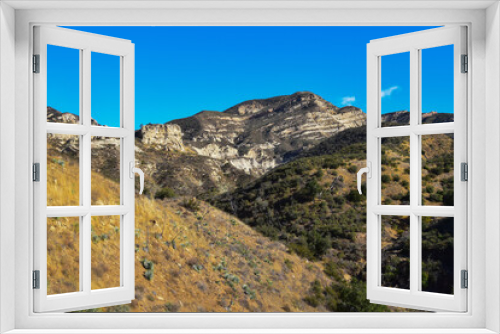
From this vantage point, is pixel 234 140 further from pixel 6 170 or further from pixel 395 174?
pixel 6 170

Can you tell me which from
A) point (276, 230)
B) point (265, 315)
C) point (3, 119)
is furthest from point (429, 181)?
point (3, 119)

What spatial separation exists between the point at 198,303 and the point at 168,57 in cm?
826

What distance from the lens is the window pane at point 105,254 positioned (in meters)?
5.30

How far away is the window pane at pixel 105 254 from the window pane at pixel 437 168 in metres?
9.17

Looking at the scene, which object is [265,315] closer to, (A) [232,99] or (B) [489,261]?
(B) [489,261]

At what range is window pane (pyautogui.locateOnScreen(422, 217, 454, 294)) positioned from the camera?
10.9m

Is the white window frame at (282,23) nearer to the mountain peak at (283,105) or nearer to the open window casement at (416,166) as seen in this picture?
the open window casement at (416,166)

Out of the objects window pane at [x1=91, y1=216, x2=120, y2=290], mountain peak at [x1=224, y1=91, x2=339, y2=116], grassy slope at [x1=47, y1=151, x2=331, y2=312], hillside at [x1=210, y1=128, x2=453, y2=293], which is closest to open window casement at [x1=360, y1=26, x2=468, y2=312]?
grassy slope at [x1=47, y1=151, x2=331, y2=312]

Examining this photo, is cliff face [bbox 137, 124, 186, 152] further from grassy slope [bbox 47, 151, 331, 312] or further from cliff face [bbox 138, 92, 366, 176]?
grassy slope [bbox 47, 151, 331, 312]

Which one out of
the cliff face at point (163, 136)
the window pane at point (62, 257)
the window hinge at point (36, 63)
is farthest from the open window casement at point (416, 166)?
the cliff face at point (163, 136)

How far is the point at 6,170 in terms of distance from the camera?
1.94 metres

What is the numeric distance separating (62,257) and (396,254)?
9535 millimetres

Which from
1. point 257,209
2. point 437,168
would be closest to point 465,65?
point 437,168

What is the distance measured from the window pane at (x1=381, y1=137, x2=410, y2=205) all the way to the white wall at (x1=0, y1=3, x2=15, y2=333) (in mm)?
11677
